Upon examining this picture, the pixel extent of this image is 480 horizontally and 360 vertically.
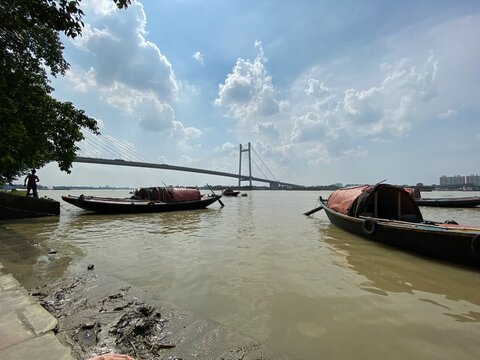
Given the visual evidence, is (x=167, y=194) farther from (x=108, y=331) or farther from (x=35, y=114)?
(x=108, y=331)

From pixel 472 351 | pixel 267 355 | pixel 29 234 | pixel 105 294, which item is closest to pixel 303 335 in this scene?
pixel 267 355

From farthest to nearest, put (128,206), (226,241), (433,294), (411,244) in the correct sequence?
1. (128,206)
2. (226,241)
3. (411,244)
4. (433,294)

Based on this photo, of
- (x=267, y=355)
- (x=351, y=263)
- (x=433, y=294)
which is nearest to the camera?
(x=267, y=355)

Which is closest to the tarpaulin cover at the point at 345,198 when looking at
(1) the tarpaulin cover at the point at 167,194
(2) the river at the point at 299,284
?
(2) the river at the point at 299,284

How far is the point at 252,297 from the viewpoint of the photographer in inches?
189

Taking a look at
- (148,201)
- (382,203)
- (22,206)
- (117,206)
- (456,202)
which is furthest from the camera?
(456,202)

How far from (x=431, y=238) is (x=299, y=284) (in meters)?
4.18

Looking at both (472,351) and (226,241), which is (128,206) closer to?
(226,241)

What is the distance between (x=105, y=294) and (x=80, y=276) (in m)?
1.31

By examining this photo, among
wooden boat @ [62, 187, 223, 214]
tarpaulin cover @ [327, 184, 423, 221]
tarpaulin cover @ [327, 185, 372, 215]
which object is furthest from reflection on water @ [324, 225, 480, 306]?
wooden boat @ [62, 187, 223, 214]

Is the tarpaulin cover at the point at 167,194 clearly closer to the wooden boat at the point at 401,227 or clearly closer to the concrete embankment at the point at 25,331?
the wooden boat at the point at 401,227

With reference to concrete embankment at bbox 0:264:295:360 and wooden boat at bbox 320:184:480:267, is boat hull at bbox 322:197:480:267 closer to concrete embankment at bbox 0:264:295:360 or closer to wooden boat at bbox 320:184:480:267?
wooden boat at bbox 320:184:480:267

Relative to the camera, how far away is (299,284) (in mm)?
5492

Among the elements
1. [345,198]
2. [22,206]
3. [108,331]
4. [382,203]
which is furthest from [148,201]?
[108,331]
